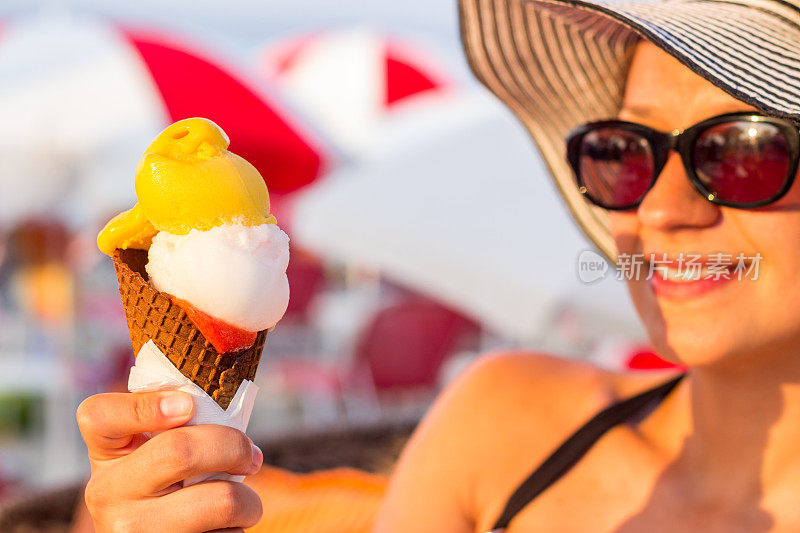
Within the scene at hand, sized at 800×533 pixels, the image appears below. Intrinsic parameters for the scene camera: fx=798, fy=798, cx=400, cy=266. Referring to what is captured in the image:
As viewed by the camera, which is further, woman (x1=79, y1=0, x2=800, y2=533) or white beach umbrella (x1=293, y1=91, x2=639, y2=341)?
white beach umbrella (x1=293, y1=91, x2=639, y2=341)

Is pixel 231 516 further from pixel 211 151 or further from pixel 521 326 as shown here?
pixel 521 326

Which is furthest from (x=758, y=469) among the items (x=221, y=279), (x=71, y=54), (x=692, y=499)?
(x=71, y=54)

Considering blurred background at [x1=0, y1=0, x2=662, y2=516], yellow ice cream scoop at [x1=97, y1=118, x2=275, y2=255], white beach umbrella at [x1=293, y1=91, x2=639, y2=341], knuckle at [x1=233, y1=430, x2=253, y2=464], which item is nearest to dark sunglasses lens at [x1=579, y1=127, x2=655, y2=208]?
yellow ice cream scoop at [x1=97, y1=118, x2=275, y2=255]

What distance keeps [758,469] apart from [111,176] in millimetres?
4109

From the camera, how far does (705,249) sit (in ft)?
5.05

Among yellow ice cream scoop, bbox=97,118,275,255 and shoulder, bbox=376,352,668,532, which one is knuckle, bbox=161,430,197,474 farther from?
shoulder, bbox=376,352,668,532

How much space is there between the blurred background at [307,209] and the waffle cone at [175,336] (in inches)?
75.9

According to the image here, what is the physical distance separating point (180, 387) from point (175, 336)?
70mm

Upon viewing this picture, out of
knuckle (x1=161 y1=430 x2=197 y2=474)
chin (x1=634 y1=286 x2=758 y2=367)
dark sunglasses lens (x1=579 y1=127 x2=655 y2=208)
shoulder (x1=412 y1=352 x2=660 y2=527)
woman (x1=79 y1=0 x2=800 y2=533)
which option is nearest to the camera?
knuckle (x1=161 y1=430 x2=197 y2=474)

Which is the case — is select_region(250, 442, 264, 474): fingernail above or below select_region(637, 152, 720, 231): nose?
below

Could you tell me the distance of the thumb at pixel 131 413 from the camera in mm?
1047

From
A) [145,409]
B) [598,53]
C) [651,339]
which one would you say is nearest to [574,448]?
[651,339]

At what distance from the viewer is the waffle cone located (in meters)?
1.09

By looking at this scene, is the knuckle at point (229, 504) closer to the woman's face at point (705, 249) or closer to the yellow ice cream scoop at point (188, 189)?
the yellow ice cream scoop at point (188, 189)
